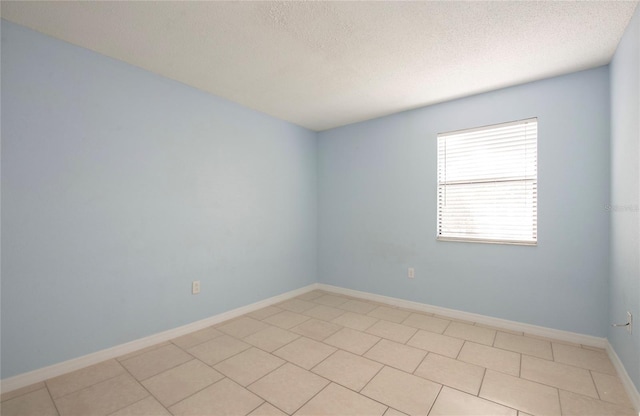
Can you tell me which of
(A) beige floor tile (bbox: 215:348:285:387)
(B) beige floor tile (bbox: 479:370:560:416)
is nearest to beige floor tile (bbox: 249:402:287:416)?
(A) beige floor tile (bbox: 215:348:285:387)

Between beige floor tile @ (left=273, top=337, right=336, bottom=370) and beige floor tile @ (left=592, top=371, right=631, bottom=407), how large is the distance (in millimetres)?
1854

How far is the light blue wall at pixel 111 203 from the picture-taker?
1953 mm

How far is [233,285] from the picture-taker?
10.8ft

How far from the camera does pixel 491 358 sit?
2.30m

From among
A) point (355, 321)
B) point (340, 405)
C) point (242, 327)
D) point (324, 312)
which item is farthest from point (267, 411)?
point (324, 312)

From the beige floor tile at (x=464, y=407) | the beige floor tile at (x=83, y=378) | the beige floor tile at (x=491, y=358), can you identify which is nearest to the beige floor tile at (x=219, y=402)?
the beige floor tile at (x=83, y=378)

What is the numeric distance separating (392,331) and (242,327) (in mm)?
1568

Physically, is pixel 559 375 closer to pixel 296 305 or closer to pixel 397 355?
pixel 397 355

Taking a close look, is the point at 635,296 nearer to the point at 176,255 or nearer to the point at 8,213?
the point at 176,255

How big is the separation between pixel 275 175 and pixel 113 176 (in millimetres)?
1880

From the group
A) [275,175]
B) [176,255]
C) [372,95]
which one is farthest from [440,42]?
[176,255]

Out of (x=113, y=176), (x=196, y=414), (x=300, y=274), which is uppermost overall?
(x=113, y=176)

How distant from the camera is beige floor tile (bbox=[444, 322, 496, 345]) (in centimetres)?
265

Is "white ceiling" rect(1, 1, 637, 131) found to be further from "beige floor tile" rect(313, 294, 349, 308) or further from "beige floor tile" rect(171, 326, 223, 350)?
"beige floor tile" rect(313, 294, 349, 308)
